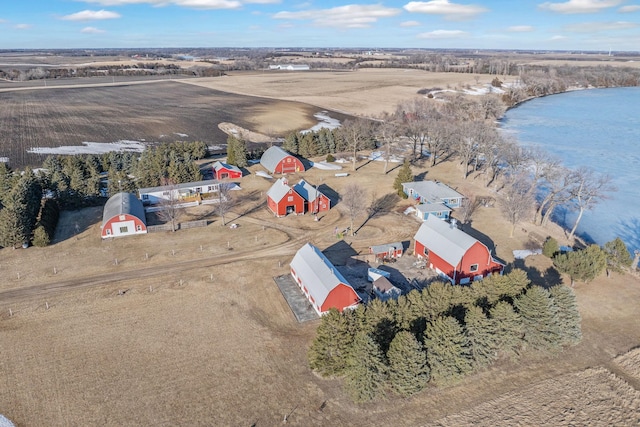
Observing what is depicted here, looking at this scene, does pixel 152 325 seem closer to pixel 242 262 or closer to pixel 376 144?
pixel 242 262

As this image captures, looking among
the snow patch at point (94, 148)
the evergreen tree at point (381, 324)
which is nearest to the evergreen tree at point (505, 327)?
the evergreen tree at point (381, 324)

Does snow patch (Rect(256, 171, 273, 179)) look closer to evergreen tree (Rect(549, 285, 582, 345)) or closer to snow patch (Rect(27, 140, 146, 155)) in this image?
snow patch (Rect(27, 140, 146, 155))

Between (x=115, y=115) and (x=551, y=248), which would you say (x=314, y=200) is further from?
(x=115, y=115)

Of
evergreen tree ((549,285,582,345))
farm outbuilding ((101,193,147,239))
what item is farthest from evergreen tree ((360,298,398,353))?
farm outbuilding ((101,193,147,239))

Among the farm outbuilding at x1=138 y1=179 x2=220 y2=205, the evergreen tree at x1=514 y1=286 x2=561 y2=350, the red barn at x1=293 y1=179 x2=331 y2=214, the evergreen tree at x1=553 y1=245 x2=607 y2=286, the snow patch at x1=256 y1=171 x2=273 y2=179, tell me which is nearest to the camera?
the evergreen tree at x1=514 y1=286 x2=561 y2=350

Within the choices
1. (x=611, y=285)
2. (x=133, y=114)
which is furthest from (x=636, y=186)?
(x=133, y=114)

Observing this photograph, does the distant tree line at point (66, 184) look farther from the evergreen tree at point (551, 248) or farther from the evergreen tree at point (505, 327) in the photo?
the evergreen tree at point (551, 248)
